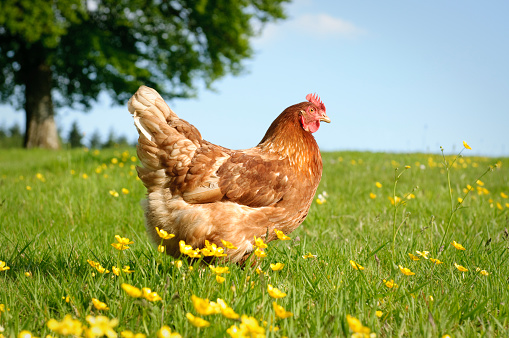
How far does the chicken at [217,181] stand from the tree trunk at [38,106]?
17242 mm

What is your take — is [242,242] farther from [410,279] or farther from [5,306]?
[5,306]

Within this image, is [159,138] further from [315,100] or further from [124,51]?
[124,51]

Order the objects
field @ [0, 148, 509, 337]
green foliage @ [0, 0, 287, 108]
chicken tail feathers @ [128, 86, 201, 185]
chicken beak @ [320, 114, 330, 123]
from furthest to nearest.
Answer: green foliage @ [0, 0, 287, 108] → chicken beak @ [320, 114, 330, 123] → chicken tail feathers @ [128, 86, 201, 185] → field @ [0, 148, 509, 337]

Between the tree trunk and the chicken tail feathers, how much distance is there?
56.5ft

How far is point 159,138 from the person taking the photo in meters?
3.10

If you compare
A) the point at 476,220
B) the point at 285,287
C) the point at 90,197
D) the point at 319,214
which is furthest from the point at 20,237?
the point at 476,220

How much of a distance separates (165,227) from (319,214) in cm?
223

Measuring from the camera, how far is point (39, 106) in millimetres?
17859

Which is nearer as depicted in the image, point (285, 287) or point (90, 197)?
point (285, 287)

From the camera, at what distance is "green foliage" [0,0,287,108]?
645 inches

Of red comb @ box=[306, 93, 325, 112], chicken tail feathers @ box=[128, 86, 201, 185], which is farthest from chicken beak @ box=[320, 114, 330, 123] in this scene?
chicken tail feathers @ box=[128, 86, 201, 185]

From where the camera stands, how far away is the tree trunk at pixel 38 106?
1789cm

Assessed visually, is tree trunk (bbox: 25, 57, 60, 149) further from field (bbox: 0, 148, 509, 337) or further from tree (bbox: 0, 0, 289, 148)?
field (bbox: 0, 148, 509, 337)

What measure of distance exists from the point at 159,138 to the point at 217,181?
0.60 metres
